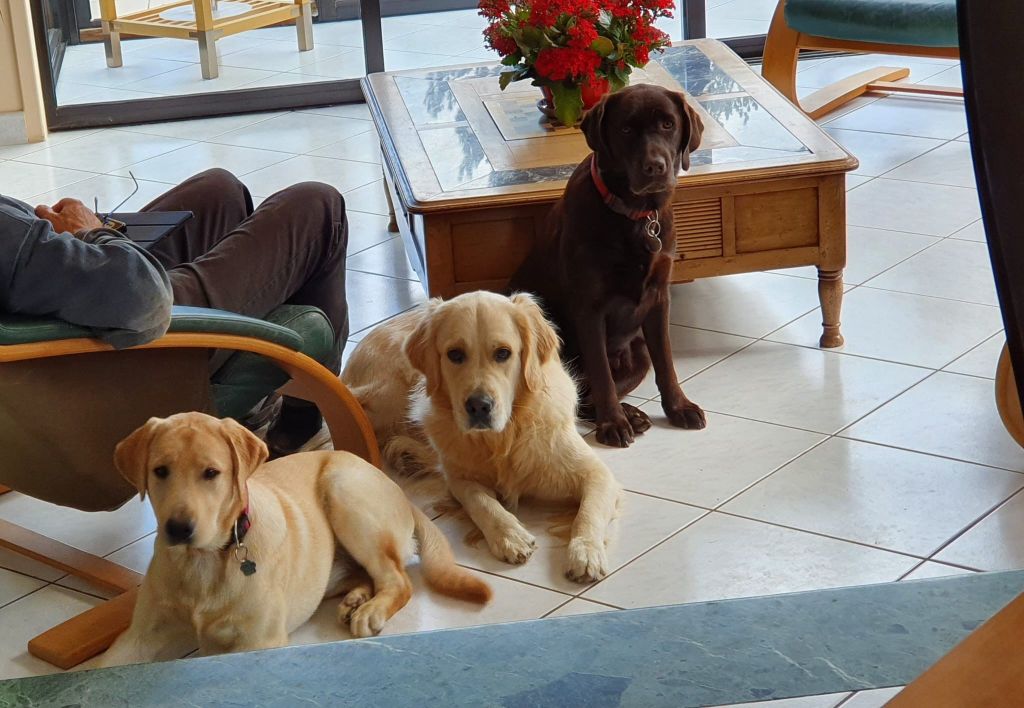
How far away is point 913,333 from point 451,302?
1.40 meters

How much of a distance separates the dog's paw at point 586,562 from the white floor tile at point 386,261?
5.73 feet

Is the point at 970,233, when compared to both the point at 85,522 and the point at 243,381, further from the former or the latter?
the point at 85,522

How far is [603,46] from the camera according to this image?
3275 millimetres

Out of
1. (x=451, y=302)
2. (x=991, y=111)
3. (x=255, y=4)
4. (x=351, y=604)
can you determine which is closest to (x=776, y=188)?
(x=451, y=302)

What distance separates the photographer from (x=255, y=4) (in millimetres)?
6035

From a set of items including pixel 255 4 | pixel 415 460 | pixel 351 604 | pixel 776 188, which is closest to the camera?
pixel 351 604

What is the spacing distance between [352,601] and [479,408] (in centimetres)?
44

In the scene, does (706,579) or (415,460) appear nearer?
(706,579)

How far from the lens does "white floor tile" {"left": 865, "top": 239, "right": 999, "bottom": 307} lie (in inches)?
134

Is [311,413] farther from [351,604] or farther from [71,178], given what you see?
[71,178]

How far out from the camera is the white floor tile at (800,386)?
9.21 feet

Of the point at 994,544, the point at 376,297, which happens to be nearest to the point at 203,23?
the point at 376,297

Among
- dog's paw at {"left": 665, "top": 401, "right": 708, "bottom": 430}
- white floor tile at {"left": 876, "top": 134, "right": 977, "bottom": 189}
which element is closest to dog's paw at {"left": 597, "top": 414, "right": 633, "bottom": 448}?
dog's paw at {"left": 665, "top": 401, "right": 708, "bottom": 430}

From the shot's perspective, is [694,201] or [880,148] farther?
[880,148]
